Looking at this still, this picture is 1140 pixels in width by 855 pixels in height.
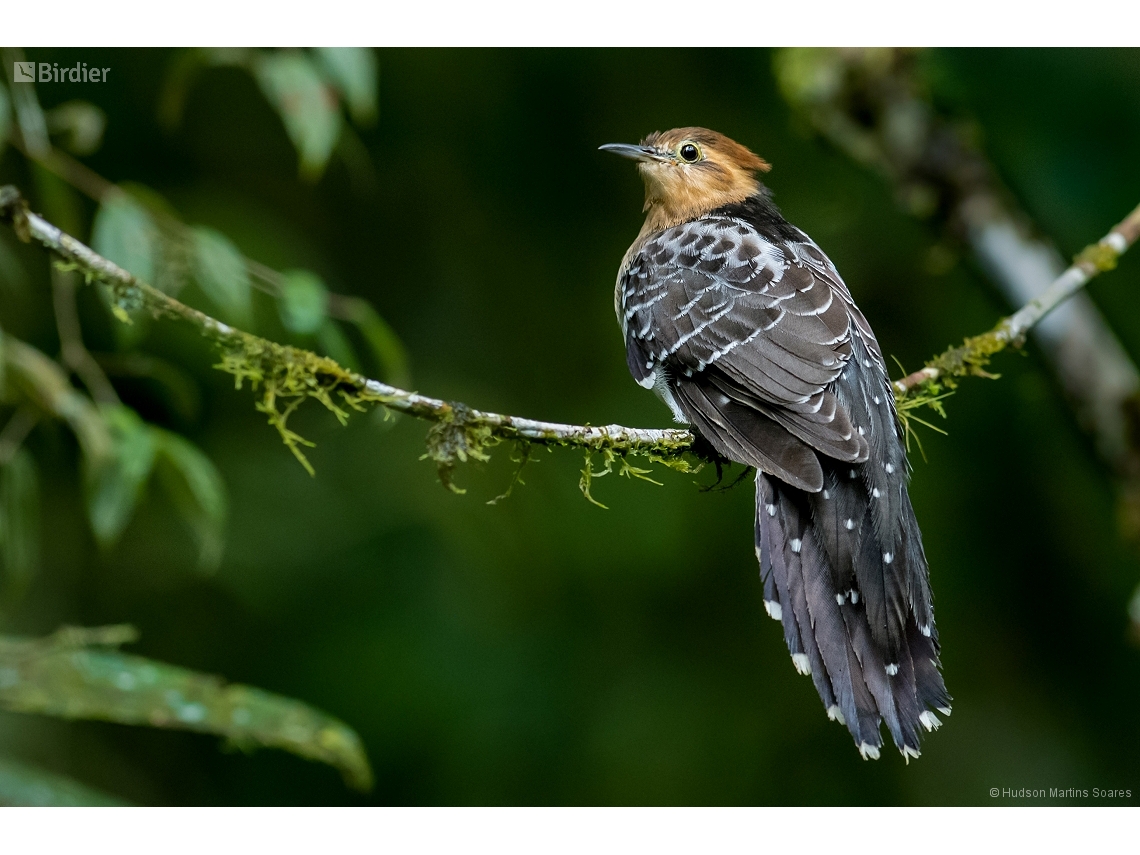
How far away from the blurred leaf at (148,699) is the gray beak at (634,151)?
1.61m

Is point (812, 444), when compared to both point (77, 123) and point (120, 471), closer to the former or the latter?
point (120, 471)

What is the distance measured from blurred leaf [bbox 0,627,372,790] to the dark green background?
893 mm

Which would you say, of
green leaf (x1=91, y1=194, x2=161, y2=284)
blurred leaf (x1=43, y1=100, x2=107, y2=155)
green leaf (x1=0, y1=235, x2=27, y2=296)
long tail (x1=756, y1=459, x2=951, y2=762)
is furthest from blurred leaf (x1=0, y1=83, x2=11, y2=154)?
long tail (x1=756, y1=459, x2=951, y2=762)

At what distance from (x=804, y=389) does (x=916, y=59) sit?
157cm

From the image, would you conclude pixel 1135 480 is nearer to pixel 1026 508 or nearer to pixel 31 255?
pixel 1026 508

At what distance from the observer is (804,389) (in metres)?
2.22

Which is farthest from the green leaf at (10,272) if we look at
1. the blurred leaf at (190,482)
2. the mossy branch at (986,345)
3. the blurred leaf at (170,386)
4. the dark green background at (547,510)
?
the mossy branch at (986,345)

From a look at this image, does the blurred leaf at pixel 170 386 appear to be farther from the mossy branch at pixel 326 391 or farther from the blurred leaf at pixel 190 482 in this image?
the mossy branch at pixel 326 391

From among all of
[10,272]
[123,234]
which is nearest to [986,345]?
[123,234]

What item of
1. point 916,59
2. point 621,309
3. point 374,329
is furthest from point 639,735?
point 916,59

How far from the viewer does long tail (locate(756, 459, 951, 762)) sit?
2.08m

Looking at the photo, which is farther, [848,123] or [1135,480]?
[848,123]

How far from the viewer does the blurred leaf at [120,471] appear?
2166 millimetres

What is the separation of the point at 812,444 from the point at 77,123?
1797 mm
